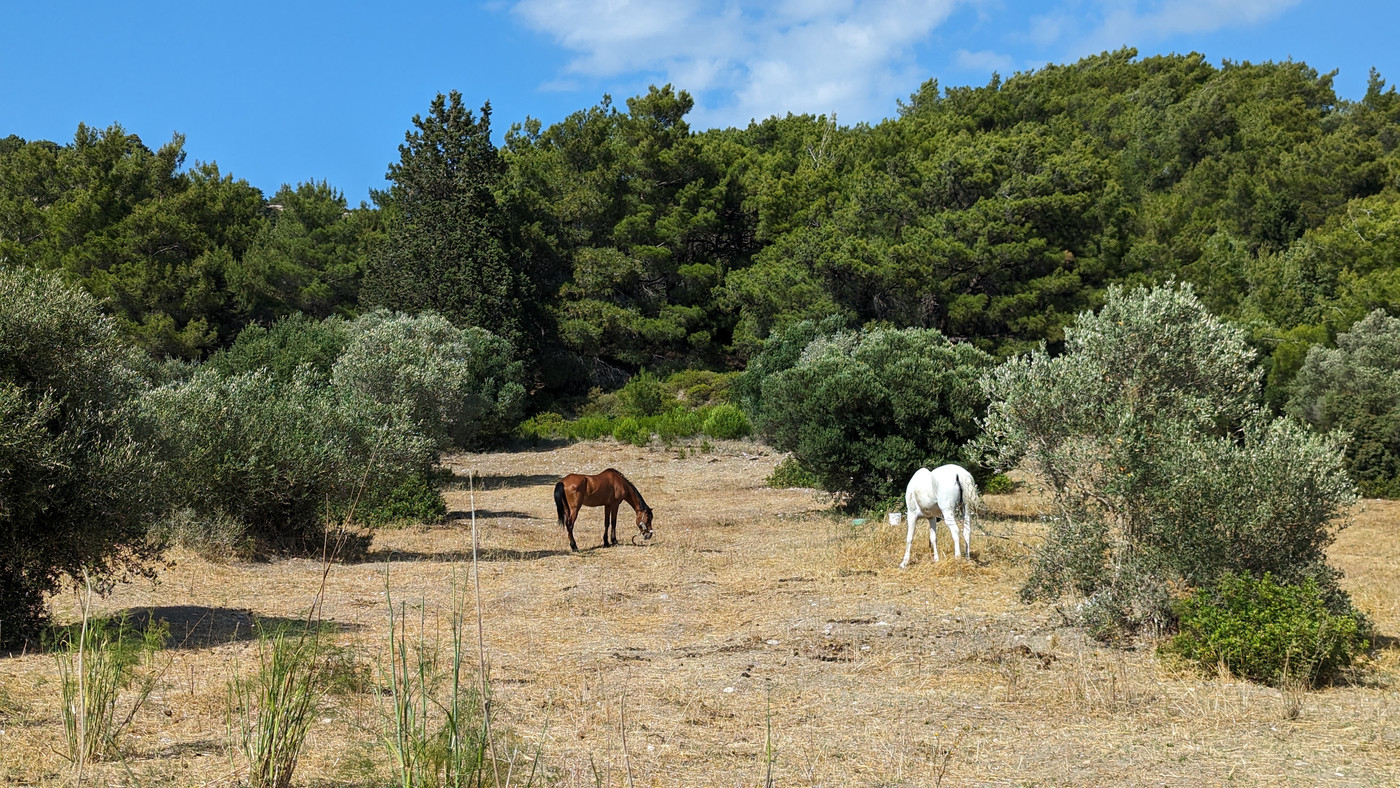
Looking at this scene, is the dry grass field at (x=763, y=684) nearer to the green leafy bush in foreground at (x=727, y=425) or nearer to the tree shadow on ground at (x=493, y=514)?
the tree shadow on ground at (x=493, y=514)

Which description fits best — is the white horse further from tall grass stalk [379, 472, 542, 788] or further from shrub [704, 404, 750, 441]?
shrub [704, 404, 750, 441]

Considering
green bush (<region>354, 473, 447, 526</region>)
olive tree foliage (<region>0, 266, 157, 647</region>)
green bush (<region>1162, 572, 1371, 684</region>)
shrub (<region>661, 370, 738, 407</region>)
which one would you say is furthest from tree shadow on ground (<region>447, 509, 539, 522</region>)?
shrub (<region>661, 370, 738, 407</region>)

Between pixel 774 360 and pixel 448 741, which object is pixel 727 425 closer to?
pixel 774 360

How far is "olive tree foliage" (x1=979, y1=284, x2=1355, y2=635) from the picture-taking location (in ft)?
28.1

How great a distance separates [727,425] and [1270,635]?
2809 cm

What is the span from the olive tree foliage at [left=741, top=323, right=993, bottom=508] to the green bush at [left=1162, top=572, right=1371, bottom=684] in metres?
9.04

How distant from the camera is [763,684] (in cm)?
749

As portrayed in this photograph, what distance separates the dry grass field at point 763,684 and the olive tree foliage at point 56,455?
895mm

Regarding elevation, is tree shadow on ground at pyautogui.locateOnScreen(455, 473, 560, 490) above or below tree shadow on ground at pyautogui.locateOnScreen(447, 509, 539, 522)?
above

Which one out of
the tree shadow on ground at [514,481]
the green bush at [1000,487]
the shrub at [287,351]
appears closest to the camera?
the green bush at [1000,487]

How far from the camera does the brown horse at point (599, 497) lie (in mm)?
15844

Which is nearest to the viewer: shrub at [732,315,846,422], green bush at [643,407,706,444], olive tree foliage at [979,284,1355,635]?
olive tree foliage at [979,284,1355,635]

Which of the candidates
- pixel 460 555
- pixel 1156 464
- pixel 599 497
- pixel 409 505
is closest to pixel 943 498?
pixel 1156 464

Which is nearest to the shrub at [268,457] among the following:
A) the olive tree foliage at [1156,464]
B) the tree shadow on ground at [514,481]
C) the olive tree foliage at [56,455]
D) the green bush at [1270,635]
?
the olive tree foliage at [56,455]
